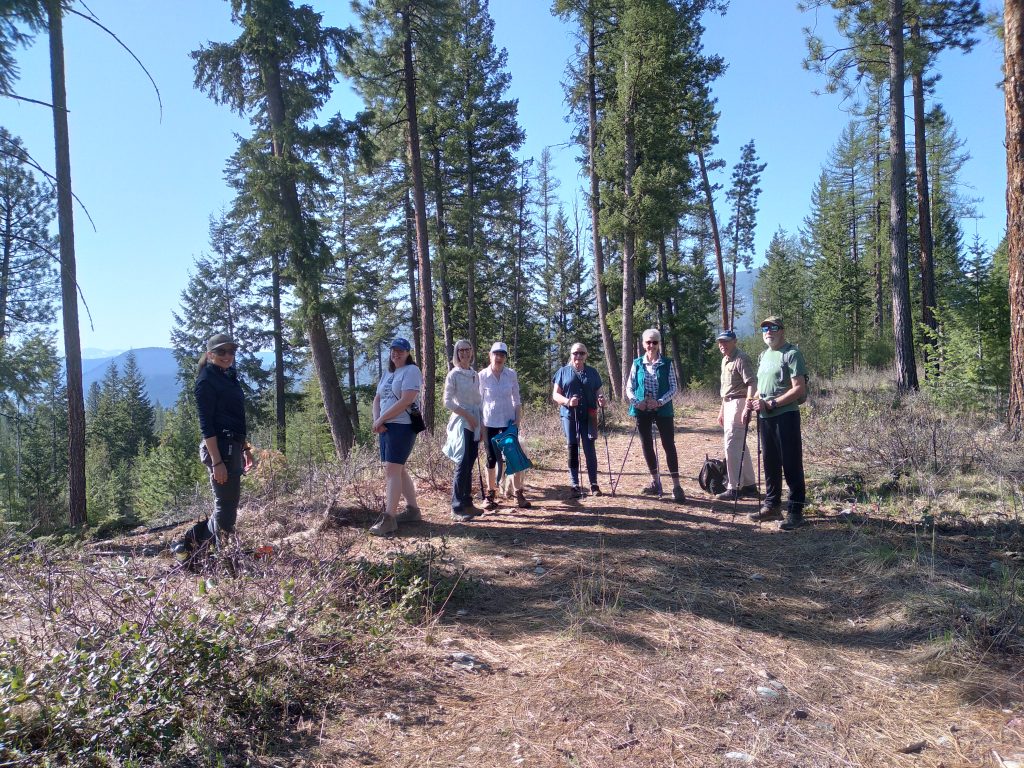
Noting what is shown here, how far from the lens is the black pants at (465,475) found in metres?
6.11

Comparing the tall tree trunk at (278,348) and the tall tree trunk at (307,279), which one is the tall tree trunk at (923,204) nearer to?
the tall tree trunk at (307,279)

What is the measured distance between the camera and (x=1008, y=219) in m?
7.68

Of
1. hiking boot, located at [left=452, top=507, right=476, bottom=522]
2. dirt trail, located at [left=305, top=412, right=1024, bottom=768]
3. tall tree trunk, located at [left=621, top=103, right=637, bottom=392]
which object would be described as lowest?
dirt trail, located at [left=305, top=412, right=1024, bottom=768]

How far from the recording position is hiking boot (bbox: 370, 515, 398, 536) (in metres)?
5.61

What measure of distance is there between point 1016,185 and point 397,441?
8.57m

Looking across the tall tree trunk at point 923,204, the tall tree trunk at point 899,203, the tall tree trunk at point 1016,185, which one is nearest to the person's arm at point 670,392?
the tall tree trunk at point 1016,185

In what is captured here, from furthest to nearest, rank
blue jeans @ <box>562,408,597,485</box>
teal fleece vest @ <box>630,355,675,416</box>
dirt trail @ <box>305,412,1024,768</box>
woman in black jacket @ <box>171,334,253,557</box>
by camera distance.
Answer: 1. blue jeans @ <box>562,408,597,485</box>
2. teal fleece vest @ <box>630,355,675,416</box>
3. woman in black jacket @ <box>171,334,253,557</box>
4. dirt trail @ <box>305,412,1024,768</box>

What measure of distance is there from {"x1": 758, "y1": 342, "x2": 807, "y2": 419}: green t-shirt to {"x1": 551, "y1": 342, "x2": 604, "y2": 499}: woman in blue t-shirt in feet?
6.04

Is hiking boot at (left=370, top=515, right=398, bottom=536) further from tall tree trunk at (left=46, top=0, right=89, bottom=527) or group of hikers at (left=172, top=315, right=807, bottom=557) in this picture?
tall tree trunk at (left=46, top=0, right=89, bottom=527)

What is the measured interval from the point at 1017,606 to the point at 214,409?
5709 millimetres

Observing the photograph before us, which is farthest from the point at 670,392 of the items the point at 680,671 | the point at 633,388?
the point at 680,671

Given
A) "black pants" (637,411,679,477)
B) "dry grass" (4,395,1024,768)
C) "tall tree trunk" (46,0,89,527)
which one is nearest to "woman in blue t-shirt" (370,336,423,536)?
"dry grass" (4,395,1024,768)

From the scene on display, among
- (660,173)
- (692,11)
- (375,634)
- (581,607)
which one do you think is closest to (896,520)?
(581,607)

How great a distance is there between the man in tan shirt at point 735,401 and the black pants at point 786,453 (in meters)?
0.39
